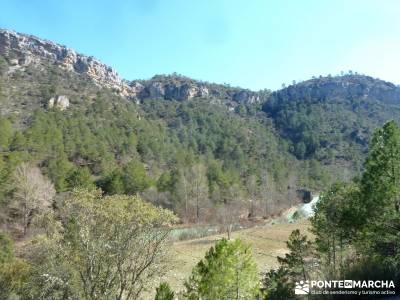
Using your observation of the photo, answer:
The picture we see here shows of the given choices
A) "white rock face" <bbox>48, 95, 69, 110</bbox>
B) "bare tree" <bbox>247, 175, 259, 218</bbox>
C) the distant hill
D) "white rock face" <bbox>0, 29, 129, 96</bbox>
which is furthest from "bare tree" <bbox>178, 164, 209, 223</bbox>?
"white rock face" <bbox>0, 29, 129, 96</bbox>

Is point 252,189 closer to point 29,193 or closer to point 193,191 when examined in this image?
point 193,191

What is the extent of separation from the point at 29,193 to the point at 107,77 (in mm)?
105019

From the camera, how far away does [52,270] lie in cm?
1852

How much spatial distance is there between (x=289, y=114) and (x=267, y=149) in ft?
119

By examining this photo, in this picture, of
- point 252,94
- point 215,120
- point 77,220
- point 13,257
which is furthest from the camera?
point 252,94

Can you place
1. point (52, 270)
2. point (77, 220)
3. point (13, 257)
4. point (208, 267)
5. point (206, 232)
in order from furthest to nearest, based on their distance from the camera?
point (206, 232), point (13, 257), point (52, 270), point (77, 220), point (208, 267)

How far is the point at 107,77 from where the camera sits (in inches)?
5778

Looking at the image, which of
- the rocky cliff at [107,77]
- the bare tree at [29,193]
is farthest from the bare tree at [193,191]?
the rocky cliff at [107,77]

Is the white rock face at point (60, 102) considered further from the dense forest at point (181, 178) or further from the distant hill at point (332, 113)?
the distant hill at point (332, 113)

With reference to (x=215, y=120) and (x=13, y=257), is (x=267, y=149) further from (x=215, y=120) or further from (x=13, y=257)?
(x=13, y=257)

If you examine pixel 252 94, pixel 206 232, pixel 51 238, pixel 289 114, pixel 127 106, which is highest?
pixel 252 94

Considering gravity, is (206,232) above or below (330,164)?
below

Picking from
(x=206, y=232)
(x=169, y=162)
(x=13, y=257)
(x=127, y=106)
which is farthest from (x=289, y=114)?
(x=13, y=257)

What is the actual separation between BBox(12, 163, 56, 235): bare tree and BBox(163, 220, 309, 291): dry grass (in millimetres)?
A: 16002
